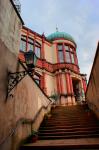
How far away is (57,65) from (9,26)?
1227 cm

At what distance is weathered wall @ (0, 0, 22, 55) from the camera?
3.86m

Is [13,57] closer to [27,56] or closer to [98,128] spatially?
[27,56]

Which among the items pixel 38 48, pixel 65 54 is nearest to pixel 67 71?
pixel 65 54

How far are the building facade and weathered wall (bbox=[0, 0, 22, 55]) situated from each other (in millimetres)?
8831

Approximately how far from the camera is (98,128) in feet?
18.9

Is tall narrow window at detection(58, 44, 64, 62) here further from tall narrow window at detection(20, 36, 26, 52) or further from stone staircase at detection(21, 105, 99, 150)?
stone staircase at detection(21, 105, 99, 150)

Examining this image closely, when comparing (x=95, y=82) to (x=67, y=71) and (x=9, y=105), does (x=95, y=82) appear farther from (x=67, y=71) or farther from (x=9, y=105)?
(x=67, y=71)

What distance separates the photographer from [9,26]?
429cm

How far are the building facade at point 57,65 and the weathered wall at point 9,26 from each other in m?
8.83

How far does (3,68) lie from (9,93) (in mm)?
700

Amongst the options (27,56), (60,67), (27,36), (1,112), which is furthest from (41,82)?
(1,112)

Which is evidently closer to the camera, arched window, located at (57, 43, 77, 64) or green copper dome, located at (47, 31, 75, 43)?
arched window, located at (57, 43, 77, 64)

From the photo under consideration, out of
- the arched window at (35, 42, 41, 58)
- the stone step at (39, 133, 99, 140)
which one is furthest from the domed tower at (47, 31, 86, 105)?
the stone step at (39, 133, 99, 140)

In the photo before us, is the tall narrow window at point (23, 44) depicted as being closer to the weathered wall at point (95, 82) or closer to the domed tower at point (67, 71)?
the domed tower at point (67, 71)
